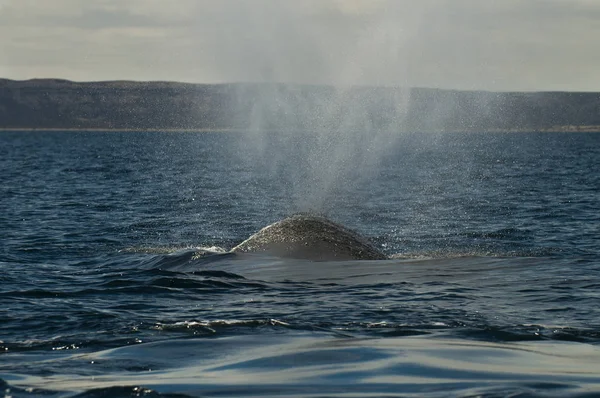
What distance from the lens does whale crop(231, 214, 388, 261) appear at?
21.3 m

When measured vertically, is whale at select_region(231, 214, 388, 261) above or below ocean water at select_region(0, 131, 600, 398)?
above

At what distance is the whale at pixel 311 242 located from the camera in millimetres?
21328

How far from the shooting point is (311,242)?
71.7 ft

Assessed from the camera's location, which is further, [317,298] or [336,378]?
[317,298]

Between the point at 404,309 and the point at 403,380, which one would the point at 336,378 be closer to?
the point at 403,380

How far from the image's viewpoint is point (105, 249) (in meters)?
24.8

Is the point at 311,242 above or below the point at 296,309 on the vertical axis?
above

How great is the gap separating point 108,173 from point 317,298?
176ft

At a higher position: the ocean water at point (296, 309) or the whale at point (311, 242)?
the whale at point (311, 242)

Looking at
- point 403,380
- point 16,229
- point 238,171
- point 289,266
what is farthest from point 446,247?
point 238,171

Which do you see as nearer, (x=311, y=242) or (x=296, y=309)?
(x=296, y=309)

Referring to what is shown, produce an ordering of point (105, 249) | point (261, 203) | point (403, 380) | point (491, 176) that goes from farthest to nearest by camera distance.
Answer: point (491, 176), point (261, 203), point (105, 249), point (403, 380)

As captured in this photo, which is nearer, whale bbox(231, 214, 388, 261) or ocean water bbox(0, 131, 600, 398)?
ocean water bbox(0, 131, 600, 398)

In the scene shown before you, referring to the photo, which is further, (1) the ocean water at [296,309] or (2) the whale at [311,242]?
(2) the whale at [311,242]
